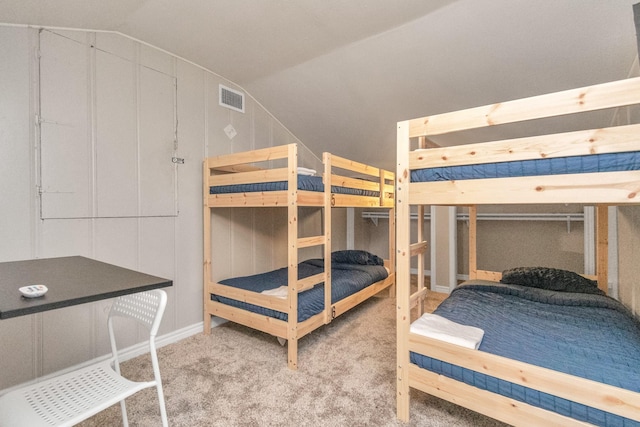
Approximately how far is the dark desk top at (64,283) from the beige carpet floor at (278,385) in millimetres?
890

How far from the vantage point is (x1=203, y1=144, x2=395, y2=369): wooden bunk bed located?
2.09 m

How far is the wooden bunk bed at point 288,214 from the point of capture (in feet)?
6.86

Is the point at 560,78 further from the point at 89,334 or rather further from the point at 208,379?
the point at 89,334

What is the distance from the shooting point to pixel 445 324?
1.61 meters

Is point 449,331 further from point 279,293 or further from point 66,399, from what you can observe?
point 66,399

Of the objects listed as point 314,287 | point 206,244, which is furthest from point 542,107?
point 206,244

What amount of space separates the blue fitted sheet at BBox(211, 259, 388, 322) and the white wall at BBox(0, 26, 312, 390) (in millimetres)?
385

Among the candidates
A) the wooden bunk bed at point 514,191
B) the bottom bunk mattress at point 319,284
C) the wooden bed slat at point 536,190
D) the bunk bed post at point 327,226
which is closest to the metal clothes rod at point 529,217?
the bottom bunk mattress at point 319,284

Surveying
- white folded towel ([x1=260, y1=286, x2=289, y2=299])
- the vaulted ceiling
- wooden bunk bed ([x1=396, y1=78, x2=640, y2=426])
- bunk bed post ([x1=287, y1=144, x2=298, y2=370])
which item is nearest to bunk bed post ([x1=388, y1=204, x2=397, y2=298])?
the vaulted ceiling

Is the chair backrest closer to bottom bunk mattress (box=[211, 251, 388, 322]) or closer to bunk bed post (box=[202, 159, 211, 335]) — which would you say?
bottom bunk mattress (box=[211, 251, 388, 322])

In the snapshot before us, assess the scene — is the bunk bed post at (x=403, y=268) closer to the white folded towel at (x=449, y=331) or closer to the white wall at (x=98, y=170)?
the white folded towel at (x=449, y=331)

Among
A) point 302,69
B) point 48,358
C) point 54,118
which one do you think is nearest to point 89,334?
point 48,358

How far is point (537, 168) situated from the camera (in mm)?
1204

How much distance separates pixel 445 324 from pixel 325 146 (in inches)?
112
